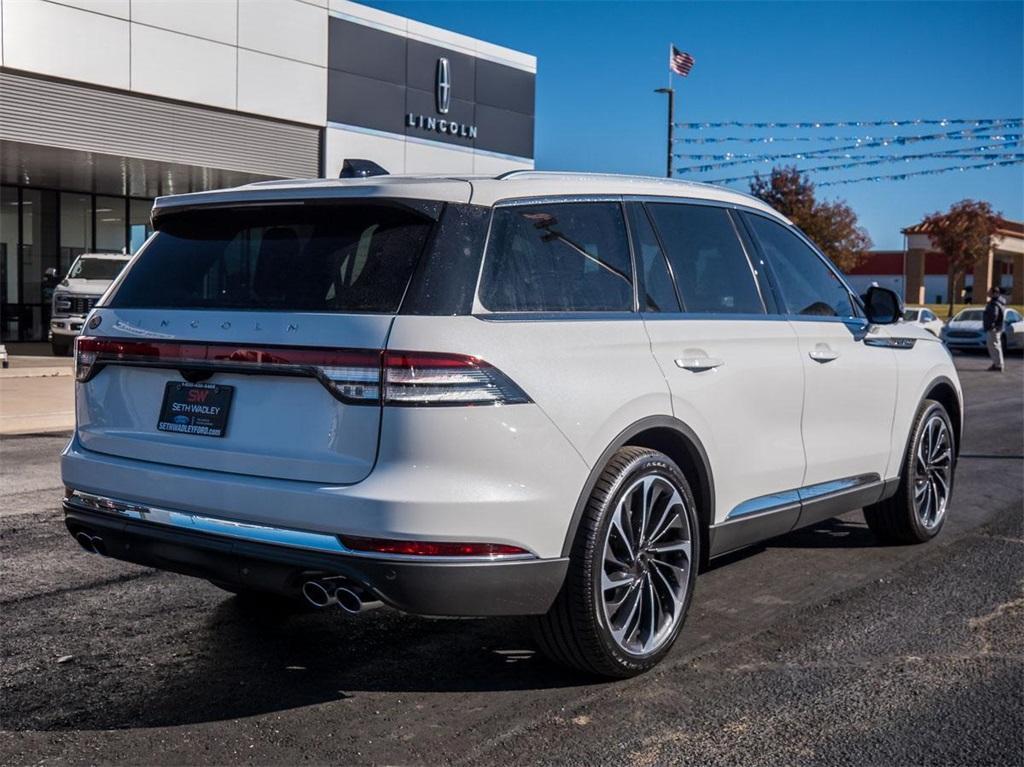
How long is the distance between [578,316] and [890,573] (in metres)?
2.73

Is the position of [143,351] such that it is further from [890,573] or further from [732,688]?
[890,573]

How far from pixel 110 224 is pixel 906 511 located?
80.1 ft

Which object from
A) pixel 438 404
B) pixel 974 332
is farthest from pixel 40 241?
pixel 438 404

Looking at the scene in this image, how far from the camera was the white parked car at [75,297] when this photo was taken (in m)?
21.0

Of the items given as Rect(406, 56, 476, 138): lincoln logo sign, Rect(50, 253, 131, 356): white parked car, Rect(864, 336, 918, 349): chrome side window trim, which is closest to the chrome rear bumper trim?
Rect(864, 336, 918, 349): chrome side window trim

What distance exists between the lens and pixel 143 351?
13.2 ft

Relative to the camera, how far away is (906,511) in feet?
20.5

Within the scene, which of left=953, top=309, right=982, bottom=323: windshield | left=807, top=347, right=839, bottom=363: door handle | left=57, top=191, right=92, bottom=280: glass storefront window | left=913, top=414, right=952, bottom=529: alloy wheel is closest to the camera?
left=807, top=347, right=839, bottom=363: door handle

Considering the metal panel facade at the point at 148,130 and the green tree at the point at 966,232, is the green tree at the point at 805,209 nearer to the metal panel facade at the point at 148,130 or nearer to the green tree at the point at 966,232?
the green tree at the point at 966,232

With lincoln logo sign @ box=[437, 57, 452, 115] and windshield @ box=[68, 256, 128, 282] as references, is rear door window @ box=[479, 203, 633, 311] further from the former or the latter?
lincoln logo sign @ box=[437, 57, 452, 115]

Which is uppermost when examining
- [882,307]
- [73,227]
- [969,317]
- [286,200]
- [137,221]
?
[137,221]

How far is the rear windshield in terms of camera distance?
3.74m

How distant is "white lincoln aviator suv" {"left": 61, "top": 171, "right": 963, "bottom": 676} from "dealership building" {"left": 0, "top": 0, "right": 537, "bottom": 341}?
1141cm

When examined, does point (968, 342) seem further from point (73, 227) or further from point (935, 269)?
point (935, 269)
